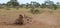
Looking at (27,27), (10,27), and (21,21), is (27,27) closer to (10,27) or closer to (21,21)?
(10,27)

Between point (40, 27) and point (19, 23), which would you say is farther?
point (19, 23)

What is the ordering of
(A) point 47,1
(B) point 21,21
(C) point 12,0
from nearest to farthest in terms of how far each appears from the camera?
(B) point 21,21
(C) point 12,0
(A) point 47,1

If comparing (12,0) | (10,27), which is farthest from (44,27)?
(12,0)

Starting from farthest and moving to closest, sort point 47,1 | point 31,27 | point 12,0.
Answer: point 47,1, point 12,0, point 31,27

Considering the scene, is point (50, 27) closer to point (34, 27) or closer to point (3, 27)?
point (34, 27)

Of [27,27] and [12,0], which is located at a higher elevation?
[27,27]

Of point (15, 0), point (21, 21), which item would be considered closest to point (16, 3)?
point (15, 0)

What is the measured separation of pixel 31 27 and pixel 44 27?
0.84 m

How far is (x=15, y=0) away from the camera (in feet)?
159

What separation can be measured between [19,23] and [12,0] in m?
34.8

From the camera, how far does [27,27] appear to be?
37.9 feet

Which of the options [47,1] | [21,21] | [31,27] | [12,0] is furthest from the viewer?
[47,1]

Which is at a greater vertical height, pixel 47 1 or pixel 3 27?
pixel 3 27

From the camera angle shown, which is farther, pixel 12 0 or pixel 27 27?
pixel 12 0
